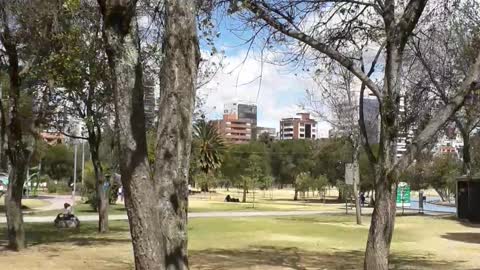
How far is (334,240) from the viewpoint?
2242 cm

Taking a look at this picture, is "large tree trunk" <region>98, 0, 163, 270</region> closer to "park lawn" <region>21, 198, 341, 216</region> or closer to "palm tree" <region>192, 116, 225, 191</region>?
"park lawn" <region>21, 198, 341, 216</region>

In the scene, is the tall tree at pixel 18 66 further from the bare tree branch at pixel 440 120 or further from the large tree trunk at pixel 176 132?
the large tree trunk at pixel 176 132

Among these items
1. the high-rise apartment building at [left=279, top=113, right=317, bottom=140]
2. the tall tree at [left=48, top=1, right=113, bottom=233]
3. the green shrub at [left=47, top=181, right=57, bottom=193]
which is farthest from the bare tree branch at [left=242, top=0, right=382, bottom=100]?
the green shrub at [left=47, top=181, right=57, bottom=193]

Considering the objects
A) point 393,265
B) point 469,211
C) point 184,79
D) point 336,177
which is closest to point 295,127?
point 336,177

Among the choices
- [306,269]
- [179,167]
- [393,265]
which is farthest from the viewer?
[393,265]

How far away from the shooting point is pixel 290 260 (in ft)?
52.4

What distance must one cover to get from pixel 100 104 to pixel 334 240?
8893mm

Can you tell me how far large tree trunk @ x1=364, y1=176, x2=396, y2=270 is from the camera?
35.8ft

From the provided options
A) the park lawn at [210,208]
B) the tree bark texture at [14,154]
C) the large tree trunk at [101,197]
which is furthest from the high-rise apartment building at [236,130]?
the tree bark texture at [14,154]

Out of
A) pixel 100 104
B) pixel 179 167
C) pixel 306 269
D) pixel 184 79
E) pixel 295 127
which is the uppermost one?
pixel 295 127

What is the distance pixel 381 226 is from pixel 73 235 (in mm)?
14354

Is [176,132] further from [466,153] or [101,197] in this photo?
[466,153]

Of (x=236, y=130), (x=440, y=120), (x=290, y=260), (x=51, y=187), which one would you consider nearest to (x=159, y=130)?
(x=440, y=120)

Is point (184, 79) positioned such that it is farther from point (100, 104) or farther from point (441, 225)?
point (441, 225)
